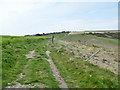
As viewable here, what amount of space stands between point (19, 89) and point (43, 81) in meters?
2.70

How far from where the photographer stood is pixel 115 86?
1284cm

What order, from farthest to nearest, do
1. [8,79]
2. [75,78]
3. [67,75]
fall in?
[67,75], [75,78], [8,79]

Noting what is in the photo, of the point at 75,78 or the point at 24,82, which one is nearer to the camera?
the point at 24,82

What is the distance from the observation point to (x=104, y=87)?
39.5 ft

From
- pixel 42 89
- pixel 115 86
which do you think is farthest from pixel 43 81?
pixel 115 86

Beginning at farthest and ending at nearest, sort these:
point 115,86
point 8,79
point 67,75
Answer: point 67,75
point 8,79
point 115,86

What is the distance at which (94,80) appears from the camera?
1343 cm

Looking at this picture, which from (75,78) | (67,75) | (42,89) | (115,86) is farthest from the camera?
(67,75)

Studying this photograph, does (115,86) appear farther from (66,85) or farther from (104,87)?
(66,85)

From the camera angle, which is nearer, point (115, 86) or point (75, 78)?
point (115, 86)

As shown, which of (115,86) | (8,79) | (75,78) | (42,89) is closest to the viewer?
(42,89)

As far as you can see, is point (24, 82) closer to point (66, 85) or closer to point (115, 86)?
point (66, 85)

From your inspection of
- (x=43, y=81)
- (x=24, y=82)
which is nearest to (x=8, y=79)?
(x=24, y=82)

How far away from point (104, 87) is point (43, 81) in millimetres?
6332
